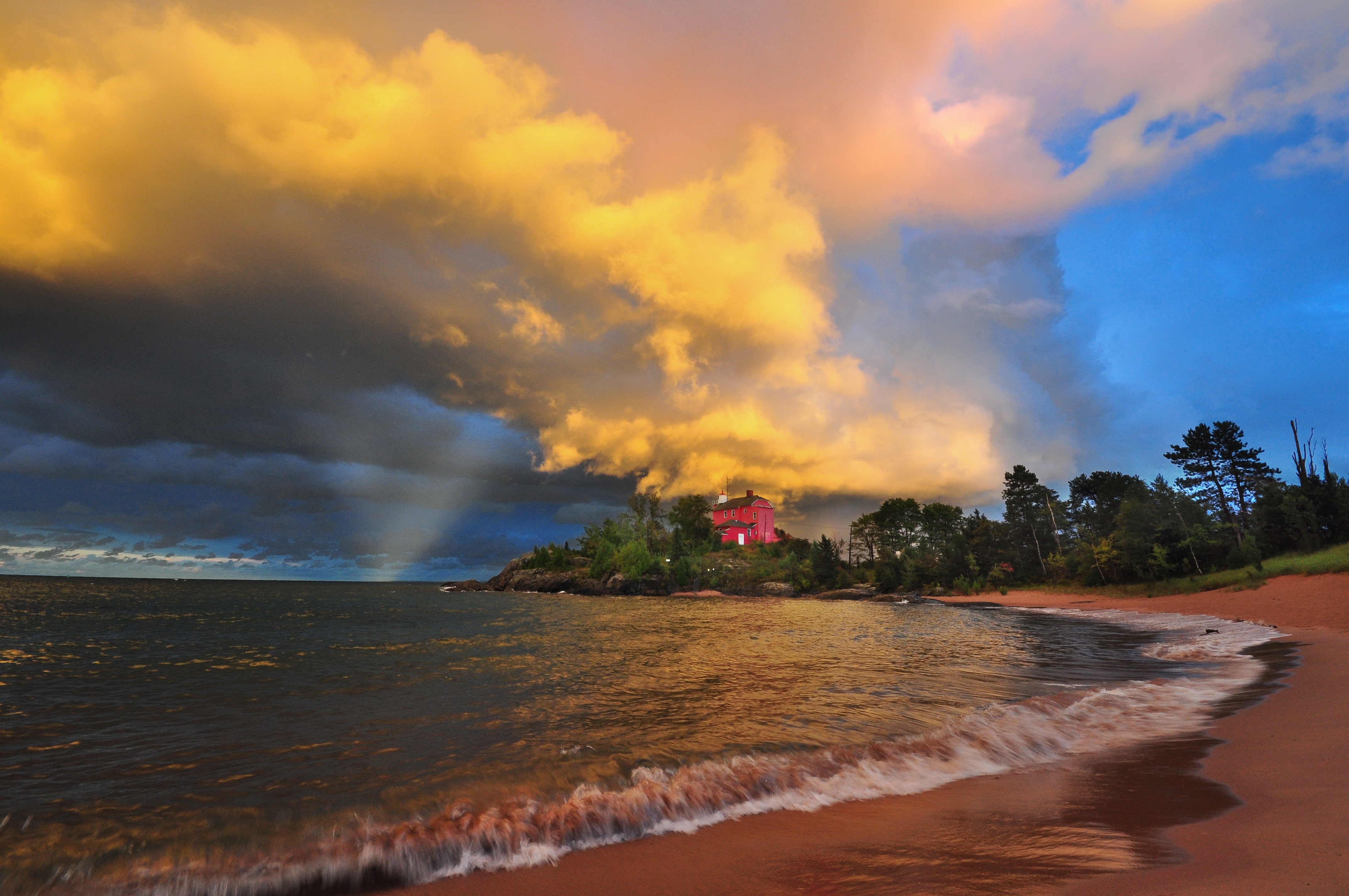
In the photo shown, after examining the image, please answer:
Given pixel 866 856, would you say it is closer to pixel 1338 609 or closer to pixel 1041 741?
pixel 1041 741

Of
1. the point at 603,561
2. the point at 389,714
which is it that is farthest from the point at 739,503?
the point at 389,714

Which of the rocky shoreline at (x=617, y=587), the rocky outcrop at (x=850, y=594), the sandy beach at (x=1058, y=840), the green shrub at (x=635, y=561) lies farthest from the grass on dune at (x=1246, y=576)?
the green shrub at (x=635, y=561)

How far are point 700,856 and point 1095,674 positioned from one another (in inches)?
590

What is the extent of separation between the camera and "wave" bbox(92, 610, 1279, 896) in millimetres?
4984

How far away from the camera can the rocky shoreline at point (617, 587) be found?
94.7 metres

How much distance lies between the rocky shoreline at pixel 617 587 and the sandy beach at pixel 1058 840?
79.0m

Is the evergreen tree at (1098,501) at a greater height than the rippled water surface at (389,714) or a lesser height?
greater

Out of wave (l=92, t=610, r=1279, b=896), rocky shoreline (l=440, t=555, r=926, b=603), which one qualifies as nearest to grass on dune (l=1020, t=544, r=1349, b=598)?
rocky shoreline (l=440, t=555, r=926, b=603)

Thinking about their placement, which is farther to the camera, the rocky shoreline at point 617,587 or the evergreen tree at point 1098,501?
the rocky shoreline at point 617,587

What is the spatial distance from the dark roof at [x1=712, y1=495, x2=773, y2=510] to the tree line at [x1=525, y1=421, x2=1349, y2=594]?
24.3ft

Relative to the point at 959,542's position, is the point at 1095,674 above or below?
below

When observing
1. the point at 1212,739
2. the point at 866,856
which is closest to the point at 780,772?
the point at 866,856

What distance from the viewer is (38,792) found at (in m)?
6.87

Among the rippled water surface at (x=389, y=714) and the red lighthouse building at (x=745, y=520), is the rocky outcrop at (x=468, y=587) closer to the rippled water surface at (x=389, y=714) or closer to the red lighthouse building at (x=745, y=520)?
the red lighthouse building at (x=745, y=520)
